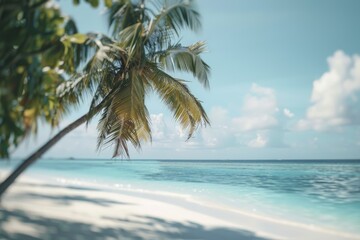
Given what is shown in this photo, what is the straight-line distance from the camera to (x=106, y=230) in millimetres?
6984

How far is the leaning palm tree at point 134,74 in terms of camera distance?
18.8ft

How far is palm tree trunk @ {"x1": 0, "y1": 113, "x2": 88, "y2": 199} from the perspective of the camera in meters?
4.75

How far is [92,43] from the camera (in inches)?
209

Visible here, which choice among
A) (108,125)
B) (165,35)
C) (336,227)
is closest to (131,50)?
(165,35)

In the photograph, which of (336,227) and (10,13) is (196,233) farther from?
(10,13)

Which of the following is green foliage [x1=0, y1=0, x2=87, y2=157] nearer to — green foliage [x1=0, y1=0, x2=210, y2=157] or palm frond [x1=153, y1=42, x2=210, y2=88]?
green foliage [x1=0, y1=0, x2=210, y2=157]

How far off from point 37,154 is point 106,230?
256 centimetres


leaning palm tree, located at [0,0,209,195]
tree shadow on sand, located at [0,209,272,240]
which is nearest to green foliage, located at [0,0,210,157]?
leaning palm tree, located at [0,0,209,195]

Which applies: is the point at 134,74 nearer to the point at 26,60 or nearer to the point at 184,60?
the point at 184,60

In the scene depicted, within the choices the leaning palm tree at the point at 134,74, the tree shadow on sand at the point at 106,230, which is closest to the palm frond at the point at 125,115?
the leaning palm tree at the point at 134,74

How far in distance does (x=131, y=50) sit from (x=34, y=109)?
3.35m

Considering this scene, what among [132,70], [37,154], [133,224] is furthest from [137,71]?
[133,224]

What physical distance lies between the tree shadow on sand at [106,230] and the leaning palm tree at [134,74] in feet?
5.11

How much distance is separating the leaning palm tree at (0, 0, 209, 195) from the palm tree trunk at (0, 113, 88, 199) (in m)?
0.01
